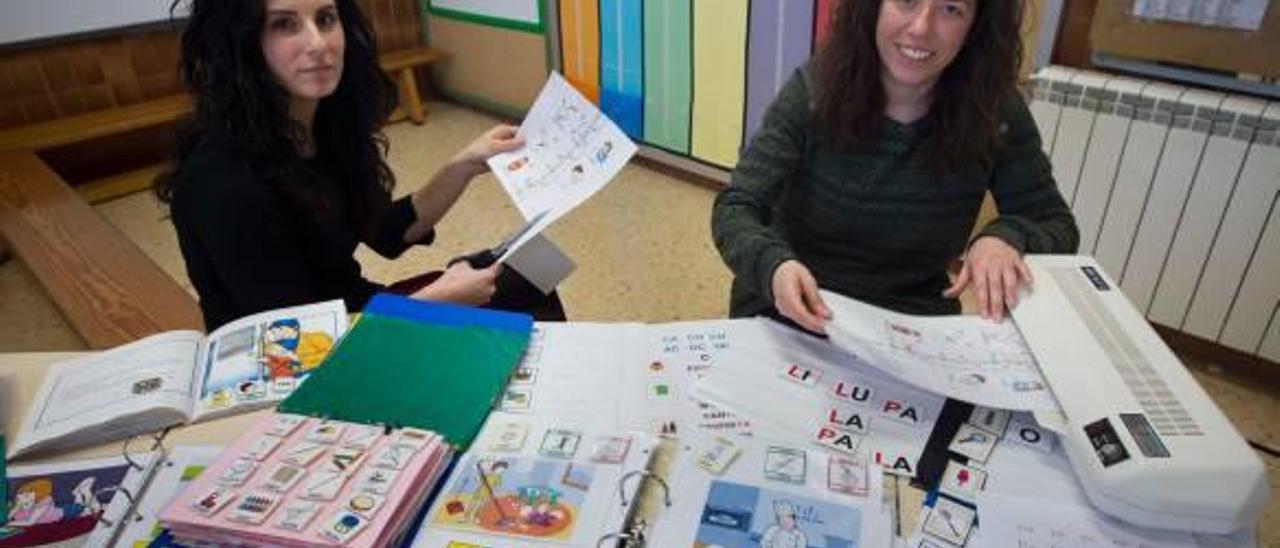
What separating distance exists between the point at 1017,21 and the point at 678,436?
2.79 feet

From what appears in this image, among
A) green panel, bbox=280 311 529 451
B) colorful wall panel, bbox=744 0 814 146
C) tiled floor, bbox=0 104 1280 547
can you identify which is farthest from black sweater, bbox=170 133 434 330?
colorful wall panel, bbox=744 0 814 146

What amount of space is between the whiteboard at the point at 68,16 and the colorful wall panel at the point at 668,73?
70.8 inches

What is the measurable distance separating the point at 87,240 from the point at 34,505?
1.82 m

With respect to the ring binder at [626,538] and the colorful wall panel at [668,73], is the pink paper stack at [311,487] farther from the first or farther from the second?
the colorful wall panel at [668,73]

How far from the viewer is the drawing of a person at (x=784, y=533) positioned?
735mm

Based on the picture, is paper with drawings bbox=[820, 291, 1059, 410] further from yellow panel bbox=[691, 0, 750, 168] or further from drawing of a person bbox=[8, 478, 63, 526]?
yellow panel bbox=[691, 0, 750, 168]

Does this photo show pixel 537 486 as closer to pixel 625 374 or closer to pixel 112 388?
pixel 625 374

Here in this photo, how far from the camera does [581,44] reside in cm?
348

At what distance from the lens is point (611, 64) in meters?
3.38

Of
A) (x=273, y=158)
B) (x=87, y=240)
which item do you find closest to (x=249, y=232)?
(x=273, y=158)

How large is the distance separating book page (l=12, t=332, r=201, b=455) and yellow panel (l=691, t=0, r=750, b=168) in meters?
2.29

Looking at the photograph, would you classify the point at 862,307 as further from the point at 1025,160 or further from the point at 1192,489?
the point at 1025,160

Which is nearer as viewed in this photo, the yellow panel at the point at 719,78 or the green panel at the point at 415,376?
the green panel at the point at 415,376

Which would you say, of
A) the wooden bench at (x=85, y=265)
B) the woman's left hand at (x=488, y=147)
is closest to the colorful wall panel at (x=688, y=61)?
the woman's left hand at (x=488, y=147)
